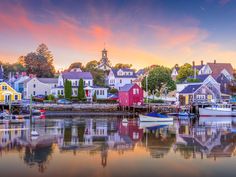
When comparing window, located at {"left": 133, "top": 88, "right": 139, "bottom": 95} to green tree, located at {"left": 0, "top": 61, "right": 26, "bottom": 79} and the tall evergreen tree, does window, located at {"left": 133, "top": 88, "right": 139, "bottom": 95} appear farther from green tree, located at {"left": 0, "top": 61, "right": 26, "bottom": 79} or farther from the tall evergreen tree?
green tree, located at {"left": 0, "top": 61, "right": 26, "bottom": 79}

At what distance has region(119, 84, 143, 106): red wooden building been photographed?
3477 inches

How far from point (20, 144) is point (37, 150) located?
13.0ft

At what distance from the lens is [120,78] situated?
114 m

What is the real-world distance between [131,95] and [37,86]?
25174 millimetres

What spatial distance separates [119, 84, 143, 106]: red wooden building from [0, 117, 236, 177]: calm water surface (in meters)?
42.3

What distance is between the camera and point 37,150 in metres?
32.8

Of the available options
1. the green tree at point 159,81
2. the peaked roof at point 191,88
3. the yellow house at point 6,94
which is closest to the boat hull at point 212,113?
the peaked roof at point 191,88

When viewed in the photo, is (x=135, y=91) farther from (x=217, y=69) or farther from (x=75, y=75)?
(x=217, y=69)

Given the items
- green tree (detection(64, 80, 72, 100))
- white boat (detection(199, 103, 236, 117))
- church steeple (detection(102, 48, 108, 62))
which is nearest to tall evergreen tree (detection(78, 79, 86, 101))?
green tree (detection(64, 80, 72, 100))

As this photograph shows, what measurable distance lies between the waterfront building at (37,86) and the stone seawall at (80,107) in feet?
54.4

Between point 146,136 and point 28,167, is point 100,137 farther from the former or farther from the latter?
point 28,167

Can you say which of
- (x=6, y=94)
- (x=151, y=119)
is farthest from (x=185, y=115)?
(x=6, y=94)

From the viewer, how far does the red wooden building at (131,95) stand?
88.3m

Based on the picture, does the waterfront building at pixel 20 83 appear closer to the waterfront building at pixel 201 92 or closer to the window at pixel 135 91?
the window at pixel 135 91
